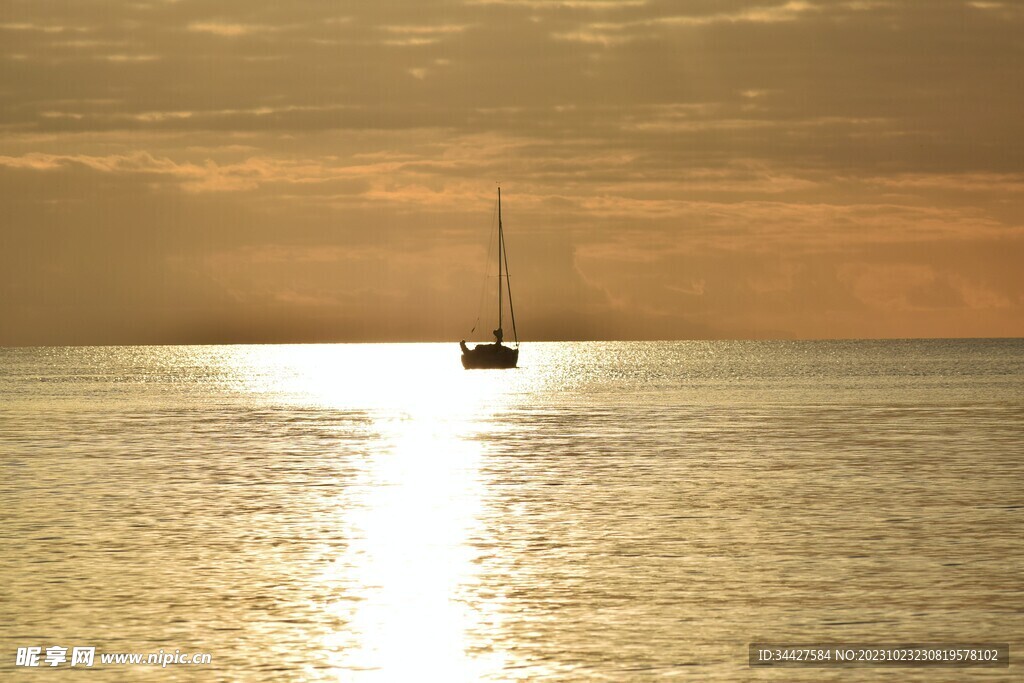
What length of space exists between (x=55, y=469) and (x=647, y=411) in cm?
4685

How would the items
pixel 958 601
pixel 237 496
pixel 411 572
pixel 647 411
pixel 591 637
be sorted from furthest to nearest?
pixel 647 411, pixel 237 496, pixel 411 572, pixel 958 601, pixel 591 637

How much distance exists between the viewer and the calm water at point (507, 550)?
63.2ft

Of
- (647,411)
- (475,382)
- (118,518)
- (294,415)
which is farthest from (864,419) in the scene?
(475,382)

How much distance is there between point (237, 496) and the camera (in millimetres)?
38000

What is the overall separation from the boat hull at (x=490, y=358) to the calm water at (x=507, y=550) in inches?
4311

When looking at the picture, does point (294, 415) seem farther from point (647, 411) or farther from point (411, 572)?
point (411, 572)

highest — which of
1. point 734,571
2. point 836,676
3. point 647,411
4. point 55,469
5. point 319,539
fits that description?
point 647,411

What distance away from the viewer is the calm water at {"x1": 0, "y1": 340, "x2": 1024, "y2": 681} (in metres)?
19.3

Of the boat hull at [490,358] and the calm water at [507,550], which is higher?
the boat hull at [490,358]

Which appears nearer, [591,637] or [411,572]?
[591,637]

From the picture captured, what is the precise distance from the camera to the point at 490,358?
6900 inches

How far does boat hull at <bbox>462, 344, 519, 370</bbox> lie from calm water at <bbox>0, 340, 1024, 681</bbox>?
109489mm

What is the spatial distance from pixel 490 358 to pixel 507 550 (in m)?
148

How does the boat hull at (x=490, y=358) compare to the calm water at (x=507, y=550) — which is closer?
the calm water at (x=507, y=550)
